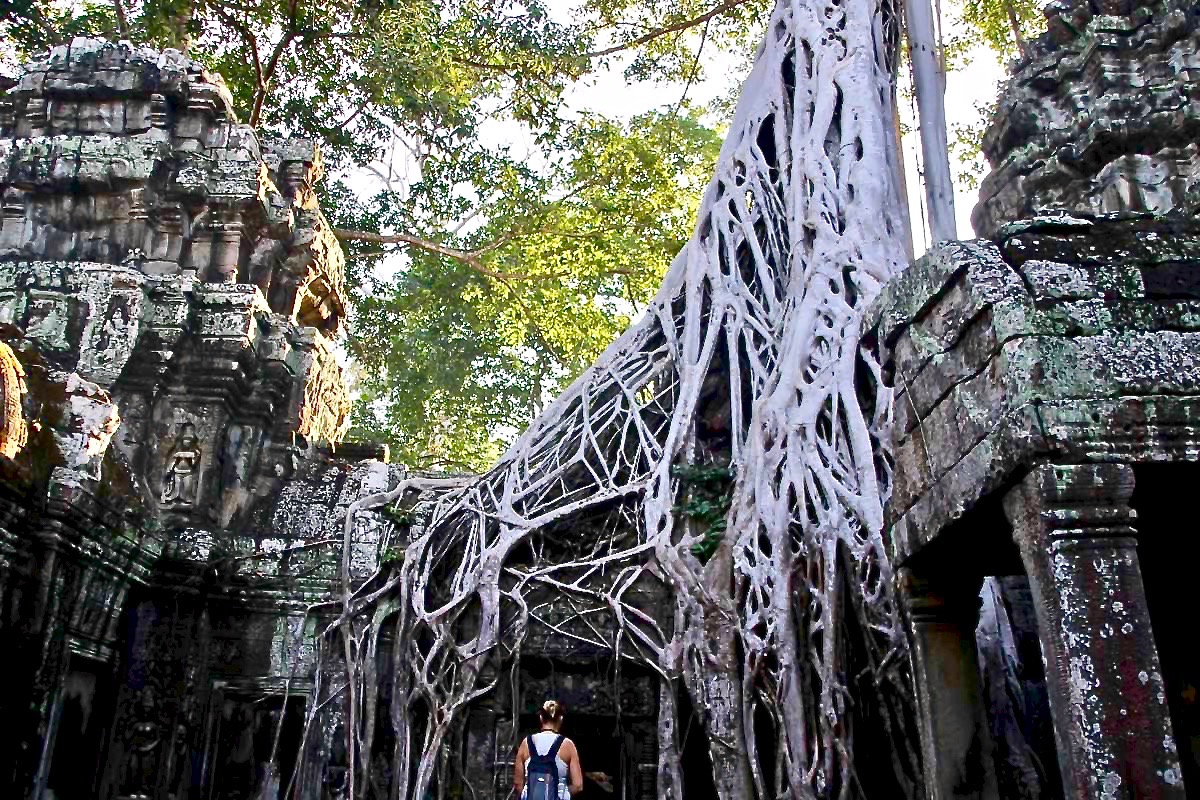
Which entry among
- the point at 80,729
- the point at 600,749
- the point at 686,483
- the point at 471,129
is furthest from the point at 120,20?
the point at 600,749

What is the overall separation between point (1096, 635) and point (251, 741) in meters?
4.93

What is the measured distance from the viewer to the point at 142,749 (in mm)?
5500

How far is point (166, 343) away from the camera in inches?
248

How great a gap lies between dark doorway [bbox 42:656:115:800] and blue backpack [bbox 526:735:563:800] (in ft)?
9.38

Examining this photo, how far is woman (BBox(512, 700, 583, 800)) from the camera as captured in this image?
3.73 metres

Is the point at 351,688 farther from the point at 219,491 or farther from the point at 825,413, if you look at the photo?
the point at 825,413

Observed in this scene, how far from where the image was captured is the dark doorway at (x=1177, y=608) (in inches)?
114

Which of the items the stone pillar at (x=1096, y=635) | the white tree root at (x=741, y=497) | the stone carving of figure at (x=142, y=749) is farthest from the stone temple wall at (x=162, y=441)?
the stone pillar at (x=1096, y=635)

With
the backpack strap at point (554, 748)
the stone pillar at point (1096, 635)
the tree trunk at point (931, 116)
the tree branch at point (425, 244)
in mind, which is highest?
the tree branch at point (425, 244)

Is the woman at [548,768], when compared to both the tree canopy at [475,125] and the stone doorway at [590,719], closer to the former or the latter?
the stone doorway at [590,719]

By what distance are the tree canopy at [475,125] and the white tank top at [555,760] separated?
21.3ft

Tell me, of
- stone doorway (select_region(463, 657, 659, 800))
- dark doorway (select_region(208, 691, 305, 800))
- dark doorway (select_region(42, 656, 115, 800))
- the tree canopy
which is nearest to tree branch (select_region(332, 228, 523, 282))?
the tree canopy

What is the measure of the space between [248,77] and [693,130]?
7.15 m

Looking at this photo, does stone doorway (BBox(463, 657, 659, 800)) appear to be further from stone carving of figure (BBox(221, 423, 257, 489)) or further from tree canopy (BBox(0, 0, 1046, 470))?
tree canopy (BBox(0, 0, 1046, 470))
